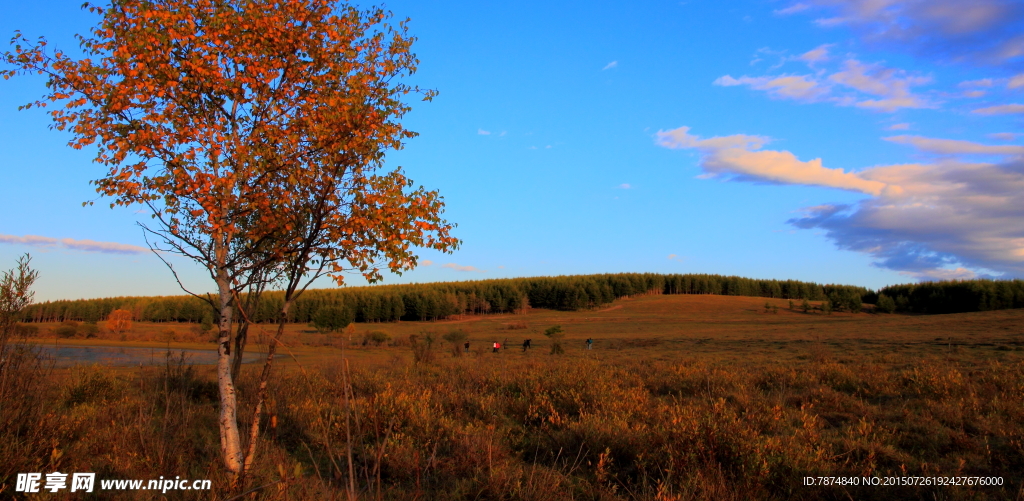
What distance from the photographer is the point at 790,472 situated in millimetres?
6668

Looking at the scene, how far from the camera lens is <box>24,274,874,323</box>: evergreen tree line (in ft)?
322

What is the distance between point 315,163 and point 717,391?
9699 millimetres

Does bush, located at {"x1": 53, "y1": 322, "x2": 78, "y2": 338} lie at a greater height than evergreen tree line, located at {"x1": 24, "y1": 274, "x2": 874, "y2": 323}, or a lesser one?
lesser

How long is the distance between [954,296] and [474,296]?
7244 centimetres

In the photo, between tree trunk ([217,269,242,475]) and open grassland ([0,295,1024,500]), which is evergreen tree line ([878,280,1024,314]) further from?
tree trunk ([217,269,242,475])

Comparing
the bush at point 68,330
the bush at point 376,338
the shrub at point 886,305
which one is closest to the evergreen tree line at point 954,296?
the shrub at point 886,305

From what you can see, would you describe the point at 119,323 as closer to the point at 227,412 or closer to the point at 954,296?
the point at 227,412

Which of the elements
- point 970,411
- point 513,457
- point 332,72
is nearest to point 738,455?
point 513,457

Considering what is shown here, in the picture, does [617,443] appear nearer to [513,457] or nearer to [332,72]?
[513,457]

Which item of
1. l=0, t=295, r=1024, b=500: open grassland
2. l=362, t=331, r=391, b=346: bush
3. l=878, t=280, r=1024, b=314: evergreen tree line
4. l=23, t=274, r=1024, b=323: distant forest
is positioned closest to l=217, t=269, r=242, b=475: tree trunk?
l=0, t=295, r=1024, b=500: open grassland

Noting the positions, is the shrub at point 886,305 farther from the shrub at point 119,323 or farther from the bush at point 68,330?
the bush at point 68,330

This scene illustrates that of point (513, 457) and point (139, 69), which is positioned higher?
point (139, 69)

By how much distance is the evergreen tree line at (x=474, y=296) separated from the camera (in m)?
98.1

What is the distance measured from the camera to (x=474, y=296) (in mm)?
105125
